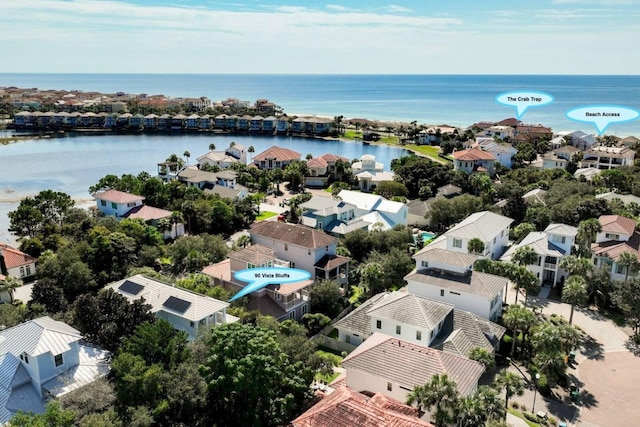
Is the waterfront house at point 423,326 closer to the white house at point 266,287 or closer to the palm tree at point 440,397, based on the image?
the white house at point 266,287

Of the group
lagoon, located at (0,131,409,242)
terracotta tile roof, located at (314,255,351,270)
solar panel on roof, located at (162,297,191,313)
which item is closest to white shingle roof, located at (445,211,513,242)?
terracotta tile roof, located at (314,255,351,270)

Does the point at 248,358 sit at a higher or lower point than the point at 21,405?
higher

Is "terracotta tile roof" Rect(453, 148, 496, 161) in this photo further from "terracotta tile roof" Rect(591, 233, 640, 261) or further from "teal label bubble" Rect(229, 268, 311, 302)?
"teal label bubble" Rect(229, 268, 311, 302)

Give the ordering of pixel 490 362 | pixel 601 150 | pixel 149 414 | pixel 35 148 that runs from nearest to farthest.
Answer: pixel 149 414
pixel 490 362
pixel 601 150
pixel 35 148

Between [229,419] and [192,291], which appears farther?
[192,291]

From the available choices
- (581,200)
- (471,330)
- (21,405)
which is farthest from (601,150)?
(21,405)

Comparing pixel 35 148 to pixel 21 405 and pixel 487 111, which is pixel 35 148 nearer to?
pixel 21 405
